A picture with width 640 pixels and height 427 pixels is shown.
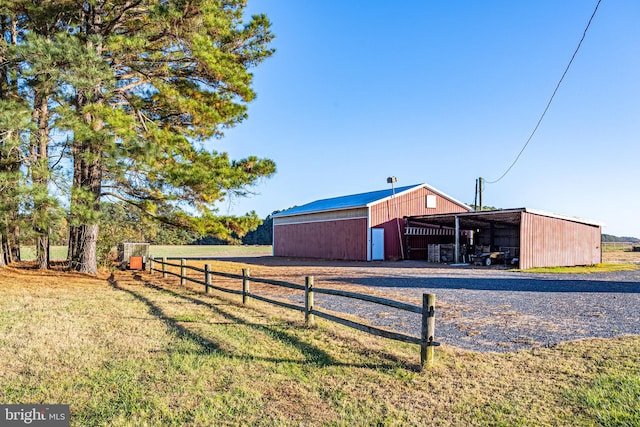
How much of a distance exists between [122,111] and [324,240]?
1783cm

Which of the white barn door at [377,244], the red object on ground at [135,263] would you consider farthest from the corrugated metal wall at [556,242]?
the red object on ground at [135,263]

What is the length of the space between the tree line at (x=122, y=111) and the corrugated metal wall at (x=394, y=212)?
40.5 feet

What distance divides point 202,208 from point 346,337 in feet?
30.0

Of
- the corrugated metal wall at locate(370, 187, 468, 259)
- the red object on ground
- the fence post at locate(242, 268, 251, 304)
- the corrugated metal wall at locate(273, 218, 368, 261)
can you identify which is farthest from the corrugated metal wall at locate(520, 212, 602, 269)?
the red object on ground

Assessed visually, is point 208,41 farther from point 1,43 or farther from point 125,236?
point 125,236

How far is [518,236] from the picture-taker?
2166cm

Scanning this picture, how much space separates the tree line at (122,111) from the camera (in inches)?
464

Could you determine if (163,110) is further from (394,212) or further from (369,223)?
(394,212)

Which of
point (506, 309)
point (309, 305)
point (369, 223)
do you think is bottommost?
point (506, 309)

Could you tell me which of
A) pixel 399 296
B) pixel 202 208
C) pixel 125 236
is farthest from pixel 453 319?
pixel 125 236

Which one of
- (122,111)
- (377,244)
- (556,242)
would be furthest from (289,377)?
(556,242)

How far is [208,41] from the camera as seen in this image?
41.9 ft

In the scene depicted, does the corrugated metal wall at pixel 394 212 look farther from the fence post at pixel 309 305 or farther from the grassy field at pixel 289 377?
the grassy field at pixel 289 377

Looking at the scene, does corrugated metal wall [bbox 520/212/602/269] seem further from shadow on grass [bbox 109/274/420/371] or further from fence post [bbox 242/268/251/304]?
shadow on grass [bbox 109/274/420/371]
